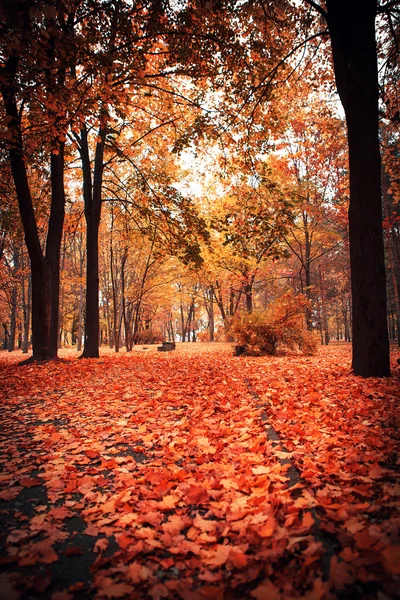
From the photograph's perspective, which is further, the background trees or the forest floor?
the background trees

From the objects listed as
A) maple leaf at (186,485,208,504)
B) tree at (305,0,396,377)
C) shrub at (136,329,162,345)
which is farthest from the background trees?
shrub at (136,329,162,345)

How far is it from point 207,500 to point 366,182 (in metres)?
5.40

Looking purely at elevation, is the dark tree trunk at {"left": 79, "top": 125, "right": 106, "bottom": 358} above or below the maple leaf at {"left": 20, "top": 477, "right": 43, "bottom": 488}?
above

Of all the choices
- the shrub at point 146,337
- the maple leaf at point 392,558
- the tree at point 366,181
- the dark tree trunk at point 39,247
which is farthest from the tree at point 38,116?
the shrub at point 146,337

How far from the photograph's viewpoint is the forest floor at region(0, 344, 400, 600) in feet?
4.85

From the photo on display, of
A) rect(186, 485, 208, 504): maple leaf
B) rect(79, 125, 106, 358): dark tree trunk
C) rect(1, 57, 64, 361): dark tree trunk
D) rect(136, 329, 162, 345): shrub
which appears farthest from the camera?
rect(136, 329, 162, 345): shrub

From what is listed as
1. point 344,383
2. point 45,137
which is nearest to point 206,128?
point 45,137

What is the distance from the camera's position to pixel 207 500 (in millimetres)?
2164

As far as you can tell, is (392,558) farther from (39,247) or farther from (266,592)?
(39,247)

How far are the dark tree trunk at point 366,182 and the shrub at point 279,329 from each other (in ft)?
19.9

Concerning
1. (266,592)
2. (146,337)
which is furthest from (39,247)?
(146,337)

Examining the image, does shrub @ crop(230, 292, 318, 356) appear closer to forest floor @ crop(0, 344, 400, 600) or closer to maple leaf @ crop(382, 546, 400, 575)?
forest floor @ crop(0, 344, 400, 600)

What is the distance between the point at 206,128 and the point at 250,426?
7.51 metres

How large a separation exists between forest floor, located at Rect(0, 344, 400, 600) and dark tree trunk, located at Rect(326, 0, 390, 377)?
1.26m
